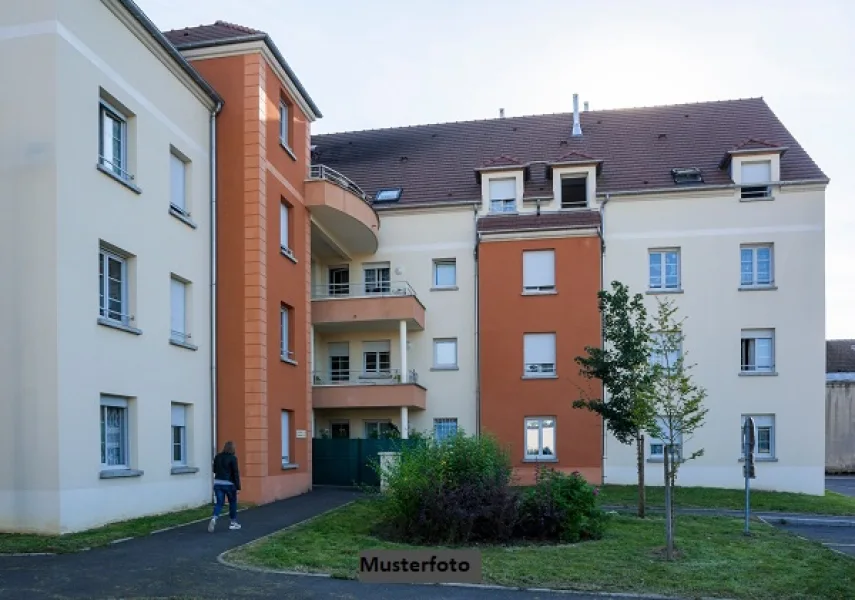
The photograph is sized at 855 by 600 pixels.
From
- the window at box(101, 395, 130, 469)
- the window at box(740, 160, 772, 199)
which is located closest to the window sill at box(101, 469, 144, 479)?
the window at box(101, 395, 130, 469)

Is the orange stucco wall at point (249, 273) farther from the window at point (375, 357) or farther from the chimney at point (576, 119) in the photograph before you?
the chimney at point (576, 119)

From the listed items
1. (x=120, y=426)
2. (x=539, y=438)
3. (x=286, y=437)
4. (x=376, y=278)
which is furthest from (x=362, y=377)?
(x=120, y=426)

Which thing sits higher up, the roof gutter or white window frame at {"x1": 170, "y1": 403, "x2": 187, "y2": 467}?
the roof gutter

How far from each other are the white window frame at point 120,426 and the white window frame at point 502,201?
17.1 meters

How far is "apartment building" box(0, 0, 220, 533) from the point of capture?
1344 cm

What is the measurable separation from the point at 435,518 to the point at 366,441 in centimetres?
1348

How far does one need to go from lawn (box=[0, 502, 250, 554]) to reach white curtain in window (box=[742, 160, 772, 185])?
71.5 feet

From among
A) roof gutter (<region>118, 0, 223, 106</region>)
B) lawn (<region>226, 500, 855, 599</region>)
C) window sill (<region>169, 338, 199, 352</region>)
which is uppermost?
roof gutter (<region>118, 0, 223, 106</region>)

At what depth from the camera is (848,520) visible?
64.0 feet

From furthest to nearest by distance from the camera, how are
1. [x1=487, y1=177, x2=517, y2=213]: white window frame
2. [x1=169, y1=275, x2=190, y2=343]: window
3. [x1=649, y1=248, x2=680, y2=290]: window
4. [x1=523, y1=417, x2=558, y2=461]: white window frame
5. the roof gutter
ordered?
1. [x1=487, y1=177, x2=517, y2=213]: white window frame
2. [x1=649, y1=248, x2=680, y2=290]: window
3. [x1=523, y1=417, x2=558, y2=461]: white window frame
4. [x1=169, y1=275, x2=190, y2=343]: window
5. the roof gutter

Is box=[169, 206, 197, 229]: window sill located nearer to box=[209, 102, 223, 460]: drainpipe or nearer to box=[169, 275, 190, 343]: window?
box=[209, 102, 223, 460]: drainpipe

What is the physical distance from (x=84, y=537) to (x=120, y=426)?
324cm

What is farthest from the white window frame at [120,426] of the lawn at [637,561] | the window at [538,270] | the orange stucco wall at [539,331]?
the window at [538,270]

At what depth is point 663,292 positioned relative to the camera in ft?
94.3
